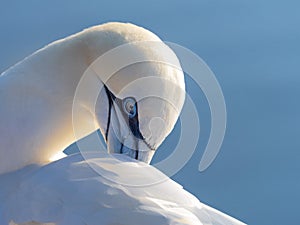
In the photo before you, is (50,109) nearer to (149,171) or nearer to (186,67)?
(149,171)

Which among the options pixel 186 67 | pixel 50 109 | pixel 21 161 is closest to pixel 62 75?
pixel 50 109

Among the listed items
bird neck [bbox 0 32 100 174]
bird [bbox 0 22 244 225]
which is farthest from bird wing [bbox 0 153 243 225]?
bird neck [bbox 0 32 100 174]

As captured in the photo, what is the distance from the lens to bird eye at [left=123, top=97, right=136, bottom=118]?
1763 mm

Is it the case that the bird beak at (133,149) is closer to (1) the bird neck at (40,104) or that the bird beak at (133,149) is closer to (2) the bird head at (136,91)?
(2) the bird head at (136,91)

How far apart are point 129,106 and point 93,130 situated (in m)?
0.18

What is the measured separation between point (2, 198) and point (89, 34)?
35 centimetres

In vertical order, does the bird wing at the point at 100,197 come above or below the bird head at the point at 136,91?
below

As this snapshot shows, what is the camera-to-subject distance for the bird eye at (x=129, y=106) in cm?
176

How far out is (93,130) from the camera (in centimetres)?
194

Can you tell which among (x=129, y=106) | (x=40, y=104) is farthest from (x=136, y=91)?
(x=40, y=104)

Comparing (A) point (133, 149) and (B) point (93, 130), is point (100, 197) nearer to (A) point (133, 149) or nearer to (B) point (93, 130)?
(A) point (133, 149)

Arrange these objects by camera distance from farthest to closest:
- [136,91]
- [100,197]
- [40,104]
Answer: [40,104]
[136,91]
[100,197]

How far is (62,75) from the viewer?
189cm

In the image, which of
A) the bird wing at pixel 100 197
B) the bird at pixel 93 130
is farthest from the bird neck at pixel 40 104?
the bird wing at pixel 100 197
